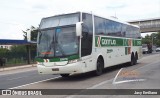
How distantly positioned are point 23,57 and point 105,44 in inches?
1105

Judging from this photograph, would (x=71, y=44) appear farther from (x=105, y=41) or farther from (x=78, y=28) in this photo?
(x=105, y=41)

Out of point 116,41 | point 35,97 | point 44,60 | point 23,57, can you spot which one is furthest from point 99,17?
point 23,57

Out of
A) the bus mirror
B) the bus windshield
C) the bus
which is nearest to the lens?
the bus mirror

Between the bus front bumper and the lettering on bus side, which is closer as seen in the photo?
the bus front bumper

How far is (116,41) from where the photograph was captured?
2167 cm

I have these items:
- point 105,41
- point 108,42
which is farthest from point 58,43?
point 108,42

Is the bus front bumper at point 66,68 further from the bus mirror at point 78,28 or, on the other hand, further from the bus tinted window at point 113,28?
the bus tinted window at point 113,28

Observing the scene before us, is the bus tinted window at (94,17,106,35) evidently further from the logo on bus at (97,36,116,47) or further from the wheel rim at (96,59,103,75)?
the wheel rim at (96,59,103,75)

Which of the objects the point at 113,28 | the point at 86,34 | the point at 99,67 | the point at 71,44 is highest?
the point at 113,28

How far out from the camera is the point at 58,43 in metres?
15.9

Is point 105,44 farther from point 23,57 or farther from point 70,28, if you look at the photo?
point 23,57

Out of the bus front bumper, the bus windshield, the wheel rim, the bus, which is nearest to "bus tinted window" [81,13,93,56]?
the bus

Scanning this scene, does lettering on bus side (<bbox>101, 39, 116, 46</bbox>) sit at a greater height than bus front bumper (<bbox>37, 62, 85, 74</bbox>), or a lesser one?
greater

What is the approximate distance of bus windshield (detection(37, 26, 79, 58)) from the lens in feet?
51.7
